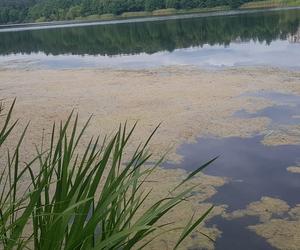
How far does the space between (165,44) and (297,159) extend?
48.8ft

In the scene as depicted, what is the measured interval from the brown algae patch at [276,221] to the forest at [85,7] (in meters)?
48.5

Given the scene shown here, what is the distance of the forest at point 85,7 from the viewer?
53.3m

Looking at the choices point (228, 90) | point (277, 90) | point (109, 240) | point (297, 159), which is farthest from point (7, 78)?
point (109, 240)

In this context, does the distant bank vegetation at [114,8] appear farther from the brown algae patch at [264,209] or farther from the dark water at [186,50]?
the brown algae patch at [264,209]

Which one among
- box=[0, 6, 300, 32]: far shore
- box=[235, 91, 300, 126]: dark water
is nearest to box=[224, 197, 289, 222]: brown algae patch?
box=[235, 91, 300, 126]: dark water

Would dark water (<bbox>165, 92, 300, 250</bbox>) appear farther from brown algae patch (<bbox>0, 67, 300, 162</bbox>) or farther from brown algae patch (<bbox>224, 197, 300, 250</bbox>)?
brown algae patch (<bbox>0, 67, 300, 162</bbox>)

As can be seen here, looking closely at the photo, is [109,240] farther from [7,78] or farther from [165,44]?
[165,44]

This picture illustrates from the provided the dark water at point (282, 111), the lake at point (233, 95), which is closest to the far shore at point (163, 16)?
the lake at point (233, 95)

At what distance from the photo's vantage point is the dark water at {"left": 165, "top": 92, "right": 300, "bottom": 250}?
3.21 metres

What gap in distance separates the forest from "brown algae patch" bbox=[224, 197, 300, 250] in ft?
159

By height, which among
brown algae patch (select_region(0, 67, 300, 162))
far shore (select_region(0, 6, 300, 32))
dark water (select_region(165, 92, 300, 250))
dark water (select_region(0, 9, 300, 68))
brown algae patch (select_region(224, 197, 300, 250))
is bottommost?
far shore (select_region(0, 6, 300, 32))

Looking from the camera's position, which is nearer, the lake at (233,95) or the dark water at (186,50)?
the lake at (233,95)

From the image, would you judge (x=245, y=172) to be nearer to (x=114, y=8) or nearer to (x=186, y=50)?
(x=186, y=50)

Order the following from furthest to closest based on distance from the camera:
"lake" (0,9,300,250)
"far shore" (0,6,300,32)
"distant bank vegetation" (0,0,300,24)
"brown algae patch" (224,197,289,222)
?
"distant bank vegetation" (0,0,300,24)
"far shore" (0,6,300,32)
"lake" (0,9,300,250)
"brown algae patch" (224,197,289,222)
